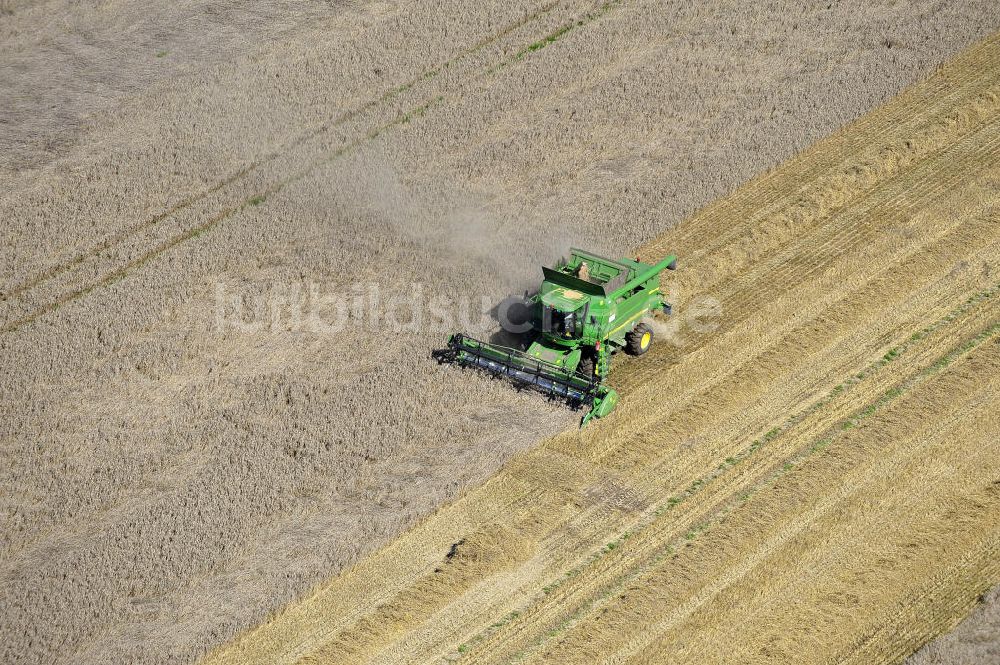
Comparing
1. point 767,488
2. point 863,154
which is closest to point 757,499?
point 767,488

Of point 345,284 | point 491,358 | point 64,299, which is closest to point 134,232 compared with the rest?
point 64,299

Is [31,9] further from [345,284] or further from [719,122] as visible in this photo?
[719,122]

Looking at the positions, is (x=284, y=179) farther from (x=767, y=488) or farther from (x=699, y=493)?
(x=767, y=488)

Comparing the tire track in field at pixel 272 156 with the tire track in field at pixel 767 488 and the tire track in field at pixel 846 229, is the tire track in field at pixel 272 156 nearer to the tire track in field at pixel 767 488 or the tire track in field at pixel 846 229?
the tire track in field at pixel 846 229

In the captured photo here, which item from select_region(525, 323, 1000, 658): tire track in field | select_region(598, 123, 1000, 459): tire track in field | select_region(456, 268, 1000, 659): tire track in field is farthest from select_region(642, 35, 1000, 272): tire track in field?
select_region(525, 323, 1000, 658): tire track in field

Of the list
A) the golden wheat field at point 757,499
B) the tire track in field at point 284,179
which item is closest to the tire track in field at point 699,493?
the golden wheat field at point 757,499

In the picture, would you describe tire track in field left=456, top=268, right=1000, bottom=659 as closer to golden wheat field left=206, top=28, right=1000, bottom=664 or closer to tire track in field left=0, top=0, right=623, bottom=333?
golden wheat field left=206, top=28, right=1000, bottom=664
